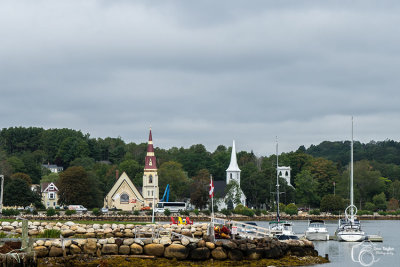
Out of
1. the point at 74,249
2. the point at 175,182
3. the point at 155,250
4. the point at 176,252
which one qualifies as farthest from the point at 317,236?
the point at 175,182

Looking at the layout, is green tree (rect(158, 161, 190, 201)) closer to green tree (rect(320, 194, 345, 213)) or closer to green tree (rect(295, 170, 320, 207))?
green tree (rect(295, 170, 320, 207))

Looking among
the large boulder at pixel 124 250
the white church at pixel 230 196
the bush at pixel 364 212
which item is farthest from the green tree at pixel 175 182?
the large boulder at pixel 124 250

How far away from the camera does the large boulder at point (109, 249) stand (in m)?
40.6

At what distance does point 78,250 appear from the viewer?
40.2m

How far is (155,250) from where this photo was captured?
40.9 m

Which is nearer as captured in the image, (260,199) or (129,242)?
(129,242)

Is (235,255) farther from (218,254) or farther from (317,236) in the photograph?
(317,236)

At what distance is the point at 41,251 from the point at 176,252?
276 inches

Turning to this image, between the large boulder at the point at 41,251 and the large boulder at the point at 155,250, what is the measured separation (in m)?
5.25

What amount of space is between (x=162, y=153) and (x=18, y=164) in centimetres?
4455

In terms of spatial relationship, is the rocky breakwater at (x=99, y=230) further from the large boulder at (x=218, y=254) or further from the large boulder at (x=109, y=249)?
the large boulder at (x=218, y=254)

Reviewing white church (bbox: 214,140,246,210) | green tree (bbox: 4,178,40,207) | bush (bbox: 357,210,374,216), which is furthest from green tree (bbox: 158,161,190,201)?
green tree (bbox: 4,178,40,207)

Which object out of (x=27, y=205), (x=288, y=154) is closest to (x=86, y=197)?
(x=27, y=205)

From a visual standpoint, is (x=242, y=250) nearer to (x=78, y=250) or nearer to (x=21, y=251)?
(x=78, y=250)
